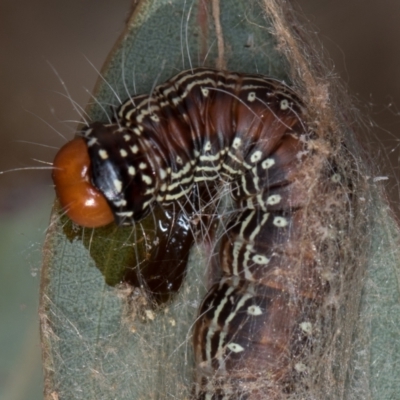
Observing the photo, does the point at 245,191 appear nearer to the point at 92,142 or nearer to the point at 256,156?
the point at 256,156

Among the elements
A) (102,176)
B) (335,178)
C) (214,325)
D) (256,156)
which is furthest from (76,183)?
(335,178)

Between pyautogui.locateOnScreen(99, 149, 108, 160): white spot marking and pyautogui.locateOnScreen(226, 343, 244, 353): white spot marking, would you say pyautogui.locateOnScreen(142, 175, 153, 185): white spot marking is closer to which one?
pyautogui.locateOnScreen(99, 149, 108, 160): white spot marking

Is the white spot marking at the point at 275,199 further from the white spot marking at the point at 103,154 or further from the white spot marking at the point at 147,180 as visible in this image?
the white spot marking at the point at 103,154

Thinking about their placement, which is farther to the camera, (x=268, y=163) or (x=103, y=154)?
(x=268, y=163)

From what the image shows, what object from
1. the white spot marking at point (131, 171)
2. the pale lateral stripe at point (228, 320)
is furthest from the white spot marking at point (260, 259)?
the white spot marking at point (131, 171)

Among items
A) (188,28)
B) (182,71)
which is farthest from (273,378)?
(188,28)

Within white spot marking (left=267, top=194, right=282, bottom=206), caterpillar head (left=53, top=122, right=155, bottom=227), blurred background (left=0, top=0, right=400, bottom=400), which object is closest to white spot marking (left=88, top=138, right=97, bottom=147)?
caterpillar head (left=53, top=122, right=155, bottom=227)
